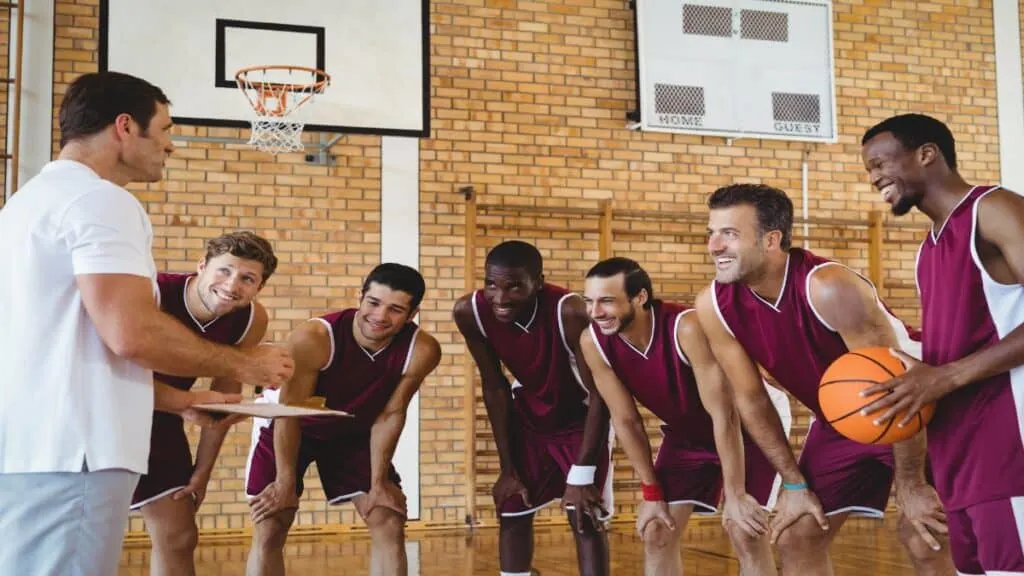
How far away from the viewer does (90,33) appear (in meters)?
8.51

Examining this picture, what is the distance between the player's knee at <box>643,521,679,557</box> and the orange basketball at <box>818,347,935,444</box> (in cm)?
162

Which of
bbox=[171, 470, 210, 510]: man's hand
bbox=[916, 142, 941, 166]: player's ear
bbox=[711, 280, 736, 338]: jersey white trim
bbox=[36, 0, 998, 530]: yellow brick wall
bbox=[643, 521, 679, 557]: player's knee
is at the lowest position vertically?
bbox=[643, 521, 679, 557]: player's knee

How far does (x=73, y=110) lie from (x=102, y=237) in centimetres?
39

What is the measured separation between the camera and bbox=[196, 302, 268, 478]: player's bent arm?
4.47 m

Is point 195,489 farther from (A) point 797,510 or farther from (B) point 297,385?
(A) point 797,510

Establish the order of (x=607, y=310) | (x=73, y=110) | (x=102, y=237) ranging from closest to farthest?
1. (x=102, y=237)
2. (x=73, y=110)
3. (x=607, y=310)

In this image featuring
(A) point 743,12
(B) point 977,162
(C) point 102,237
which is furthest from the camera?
(B) point 977,162

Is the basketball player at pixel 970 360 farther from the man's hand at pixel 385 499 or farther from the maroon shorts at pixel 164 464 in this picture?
the maroon shorts at pixel 164 464

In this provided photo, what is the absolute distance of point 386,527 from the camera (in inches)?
183

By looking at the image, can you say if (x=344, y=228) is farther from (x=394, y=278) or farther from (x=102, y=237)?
(x=102, y=237)

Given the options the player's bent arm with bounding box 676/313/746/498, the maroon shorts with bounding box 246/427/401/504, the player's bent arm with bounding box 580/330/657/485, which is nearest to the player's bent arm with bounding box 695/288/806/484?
the player's bent arm with bounding box 676/313/746/498

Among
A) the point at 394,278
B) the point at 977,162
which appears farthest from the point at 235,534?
the point at 977,162

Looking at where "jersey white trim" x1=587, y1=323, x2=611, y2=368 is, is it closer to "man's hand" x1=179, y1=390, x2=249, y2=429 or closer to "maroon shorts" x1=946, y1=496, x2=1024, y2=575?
"maroon shorts" x1=946, y1=496, x2=1024, y2=575

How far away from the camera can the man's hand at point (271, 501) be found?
4535mm
